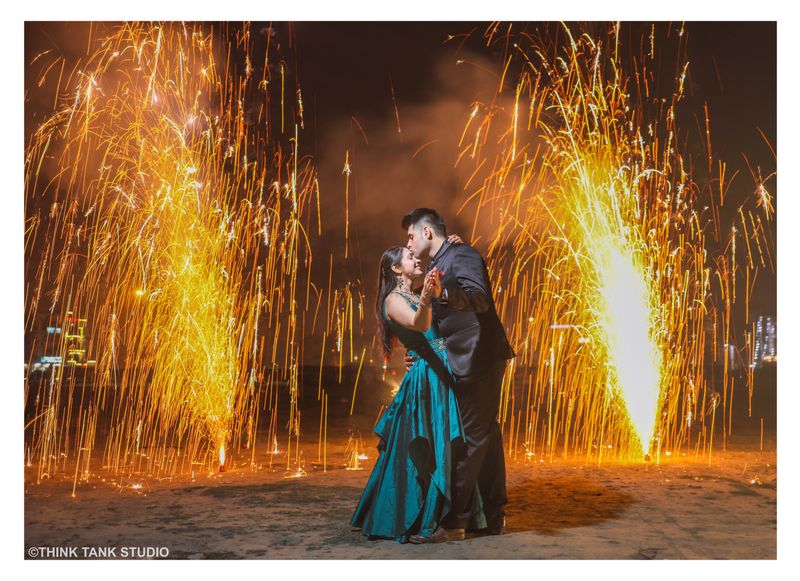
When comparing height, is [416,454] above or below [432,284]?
below

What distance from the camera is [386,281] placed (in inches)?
199

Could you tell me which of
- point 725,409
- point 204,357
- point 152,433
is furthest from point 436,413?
point 725,409

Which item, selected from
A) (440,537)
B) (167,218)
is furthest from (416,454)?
(167,218)

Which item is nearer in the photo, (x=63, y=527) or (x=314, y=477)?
(x=63, y=527)

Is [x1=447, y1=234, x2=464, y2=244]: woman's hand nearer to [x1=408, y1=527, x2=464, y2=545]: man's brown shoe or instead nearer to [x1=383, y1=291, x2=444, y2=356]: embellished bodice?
[x1=383, y1=291, x2=444, y2=356]: embellished bodice

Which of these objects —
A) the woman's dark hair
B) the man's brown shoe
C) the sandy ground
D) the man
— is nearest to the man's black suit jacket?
the man

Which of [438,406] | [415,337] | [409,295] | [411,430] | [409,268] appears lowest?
[411,430]

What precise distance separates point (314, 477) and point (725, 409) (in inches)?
510

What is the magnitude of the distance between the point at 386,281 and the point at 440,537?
5.21 ft

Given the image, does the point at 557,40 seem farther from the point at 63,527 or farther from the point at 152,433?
the point at 152,433

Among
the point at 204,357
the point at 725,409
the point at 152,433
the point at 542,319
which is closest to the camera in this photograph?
the point at 204,357

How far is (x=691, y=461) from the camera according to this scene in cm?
840

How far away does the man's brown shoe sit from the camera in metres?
4.79

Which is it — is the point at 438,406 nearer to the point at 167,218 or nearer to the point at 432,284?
the point at 432,284
